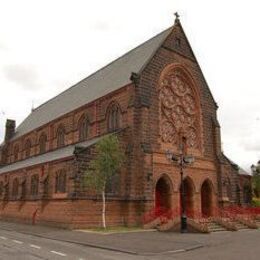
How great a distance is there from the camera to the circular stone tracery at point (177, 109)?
119ft

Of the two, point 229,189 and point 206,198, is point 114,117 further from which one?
point 229,189

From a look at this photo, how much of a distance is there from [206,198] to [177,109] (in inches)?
375

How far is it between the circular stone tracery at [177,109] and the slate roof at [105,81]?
330 cm

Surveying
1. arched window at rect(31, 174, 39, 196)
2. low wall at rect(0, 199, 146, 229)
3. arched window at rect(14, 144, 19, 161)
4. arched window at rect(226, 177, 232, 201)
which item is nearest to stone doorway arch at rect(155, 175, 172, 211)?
low wall at rect(0, 199, 146, 229)

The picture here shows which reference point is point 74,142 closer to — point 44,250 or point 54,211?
point 54,211

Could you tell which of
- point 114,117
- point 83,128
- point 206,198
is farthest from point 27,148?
point 206,198

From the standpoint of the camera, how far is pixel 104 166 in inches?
1134

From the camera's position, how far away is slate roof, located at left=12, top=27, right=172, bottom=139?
37.2 m

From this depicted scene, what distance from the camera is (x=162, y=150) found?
34.1 metres

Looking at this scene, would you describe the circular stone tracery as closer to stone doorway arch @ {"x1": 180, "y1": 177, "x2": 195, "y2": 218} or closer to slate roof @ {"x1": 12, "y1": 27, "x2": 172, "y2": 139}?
slate roof @ {"x1": 12, "y1": 27, "x2": 172, "y2": 139}

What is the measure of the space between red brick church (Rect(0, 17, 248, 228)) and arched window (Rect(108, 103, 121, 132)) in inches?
3.6

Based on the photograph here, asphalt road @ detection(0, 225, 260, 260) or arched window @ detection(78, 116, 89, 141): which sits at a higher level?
arched window @ detection(78, 116, 89, 141)

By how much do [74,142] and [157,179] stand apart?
1207 cm

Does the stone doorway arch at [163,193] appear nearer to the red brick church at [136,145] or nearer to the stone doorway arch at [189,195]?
the red brick church at [136,145]
